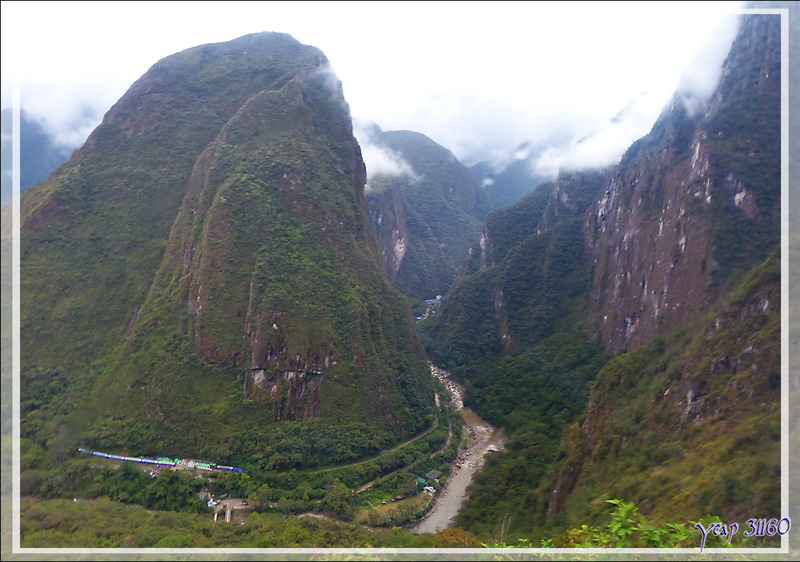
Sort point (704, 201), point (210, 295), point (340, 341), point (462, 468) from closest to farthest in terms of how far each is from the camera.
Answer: point (704, 201) → point (462, 468) → point (210, 295) → point (340, 341)

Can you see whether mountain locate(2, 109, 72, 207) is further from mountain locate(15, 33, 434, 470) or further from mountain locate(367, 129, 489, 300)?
mountain locate(367, 129, 489, 300)

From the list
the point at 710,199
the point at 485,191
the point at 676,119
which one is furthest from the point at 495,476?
the point at 485,191

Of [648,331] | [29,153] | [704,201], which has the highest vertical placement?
[704,201]

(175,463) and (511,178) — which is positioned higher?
(511,178)

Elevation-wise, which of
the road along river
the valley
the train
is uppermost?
the valley

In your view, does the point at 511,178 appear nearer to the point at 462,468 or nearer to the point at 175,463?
the point at 462,468

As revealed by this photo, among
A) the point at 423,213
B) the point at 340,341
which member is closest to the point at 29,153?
the point at 340,341

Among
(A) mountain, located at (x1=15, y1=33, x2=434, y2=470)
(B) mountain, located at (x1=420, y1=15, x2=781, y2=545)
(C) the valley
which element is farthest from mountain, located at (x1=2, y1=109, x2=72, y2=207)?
(B) mountain, located at (x1=420, y1=15, x2=781, y2=545)

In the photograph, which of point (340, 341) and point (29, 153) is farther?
point (340, 341)
